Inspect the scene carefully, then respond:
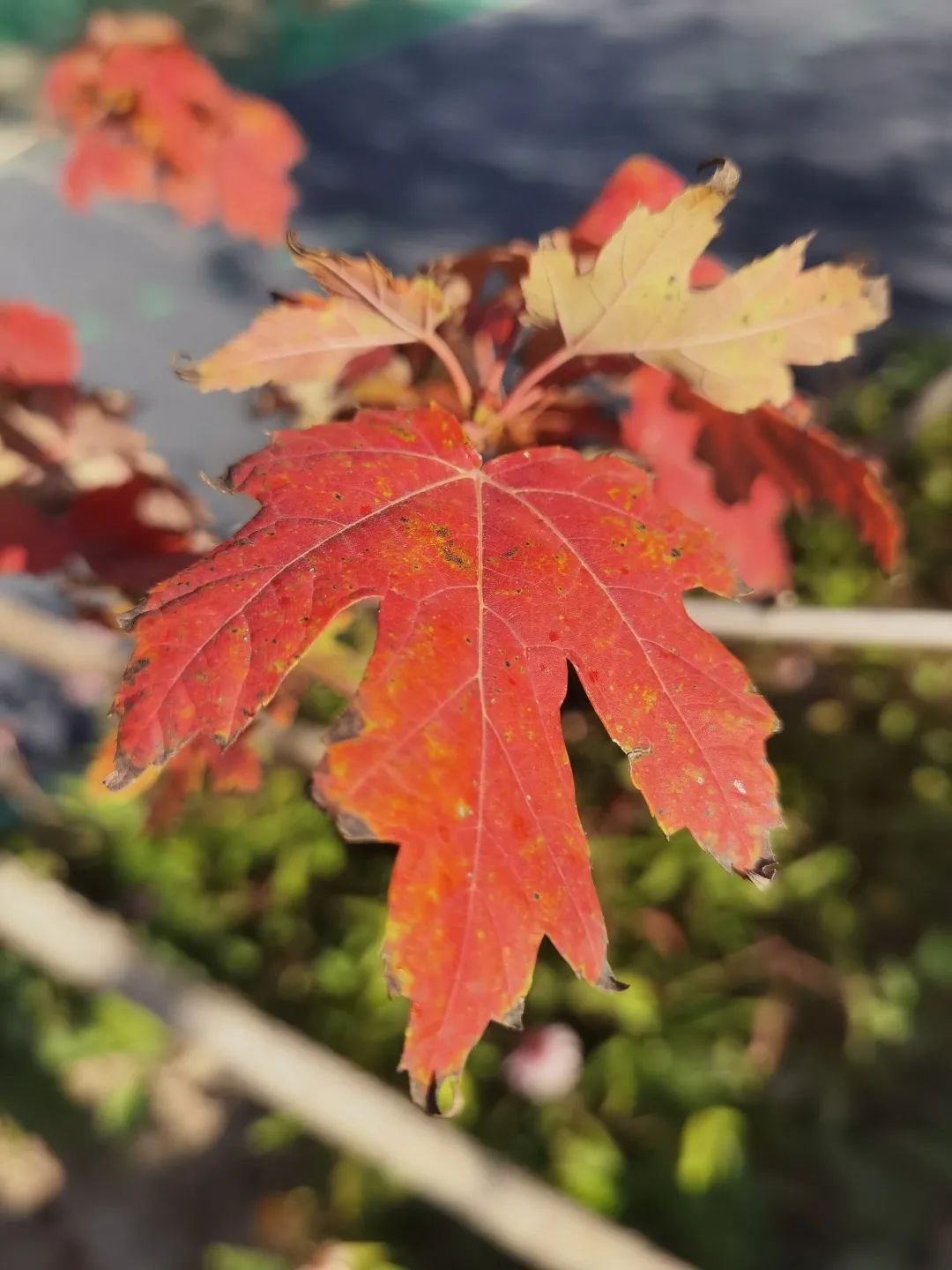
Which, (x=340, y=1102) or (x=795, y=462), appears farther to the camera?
(x=340, y=1102)

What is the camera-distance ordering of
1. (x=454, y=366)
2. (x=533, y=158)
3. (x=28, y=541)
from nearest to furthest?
(x=454, y=366) < (x=28, y=541) < (x=533, y=158)

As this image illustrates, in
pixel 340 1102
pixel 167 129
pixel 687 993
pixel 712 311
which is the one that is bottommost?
pixel 687 993

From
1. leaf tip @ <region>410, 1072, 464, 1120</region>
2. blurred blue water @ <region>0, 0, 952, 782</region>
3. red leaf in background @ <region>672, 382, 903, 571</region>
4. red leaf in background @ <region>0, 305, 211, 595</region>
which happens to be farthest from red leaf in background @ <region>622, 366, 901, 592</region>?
blurred blue water @ <region>0, 0, 952, 782</region>

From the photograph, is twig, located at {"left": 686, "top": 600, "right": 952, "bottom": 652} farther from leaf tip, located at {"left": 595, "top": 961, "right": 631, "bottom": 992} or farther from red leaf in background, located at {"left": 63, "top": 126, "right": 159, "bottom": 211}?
red leaf in background, located at {"left": 63, "top": 126, "right": 159, "bottom": 211}

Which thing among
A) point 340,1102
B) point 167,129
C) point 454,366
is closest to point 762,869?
point 454,366

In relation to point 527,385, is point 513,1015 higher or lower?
lower

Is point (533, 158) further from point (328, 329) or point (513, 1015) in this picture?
point (513, 1015)

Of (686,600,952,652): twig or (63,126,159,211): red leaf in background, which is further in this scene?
(63,126,159,211): red leaf in background
